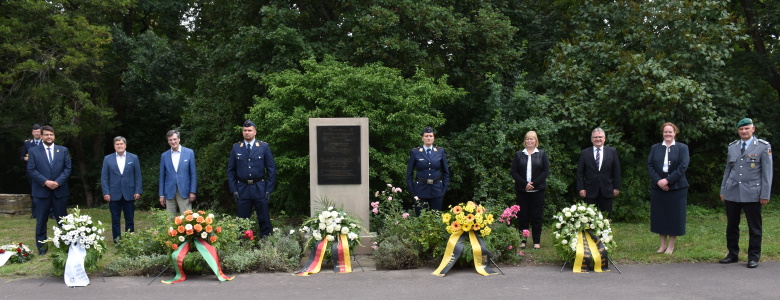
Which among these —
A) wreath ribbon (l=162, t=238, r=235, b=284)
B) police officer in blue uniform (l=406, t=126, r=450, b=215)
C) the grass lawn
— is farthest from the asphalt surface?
police officer in blue uniform (l=406, t=126, r=450, b=215)

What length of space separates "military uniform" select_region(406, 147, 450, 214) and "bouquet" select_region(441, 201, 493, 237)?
1.28 meters

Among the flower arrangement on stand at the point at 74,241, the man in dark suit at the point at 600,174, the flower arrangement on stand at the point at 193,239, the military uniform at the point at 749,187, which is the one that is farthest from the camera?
the man in dark suit at the point at 600,174

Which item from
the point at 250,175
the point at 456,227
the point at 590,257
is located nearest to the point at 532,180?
the point at 590,257

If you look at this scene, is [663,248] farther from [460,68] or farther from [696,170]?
[696,170]

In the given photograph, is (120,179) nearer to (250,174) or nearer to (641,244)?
(250,174)

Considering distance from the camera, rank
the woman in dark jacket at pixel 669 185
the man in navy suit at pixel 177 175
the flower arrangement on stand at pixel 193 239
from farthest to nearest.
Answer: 1. the man in navy suit at pixel 177 175
2. the woman in dark jacket at pixel 669 185
3. the flower arrangement on stand at pixel 193 239

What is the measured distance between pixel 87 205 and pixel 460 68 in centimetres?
1412

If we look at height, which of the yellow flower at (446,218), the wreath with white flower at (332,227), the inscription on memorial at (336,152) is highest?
the inscription on memorial at (336,152)

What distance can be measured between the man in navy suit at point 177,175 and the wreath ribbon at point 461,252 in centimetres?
359

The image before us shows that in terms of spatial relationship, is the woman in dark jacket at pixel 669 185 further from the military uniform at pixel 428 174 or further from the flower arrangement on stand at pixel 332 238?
the flower arrangement on stand at pixel 332 238

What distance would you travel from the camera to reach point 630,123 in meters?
11.4

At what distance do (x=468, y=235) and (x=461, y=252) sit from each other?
0.79 ft

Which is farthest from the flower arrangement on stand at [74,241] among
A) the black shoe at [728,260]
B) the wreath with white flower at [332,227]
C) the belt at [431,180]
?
the black shoe at [728,260]

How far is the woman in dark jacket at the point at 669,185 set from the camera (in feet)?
25.0
